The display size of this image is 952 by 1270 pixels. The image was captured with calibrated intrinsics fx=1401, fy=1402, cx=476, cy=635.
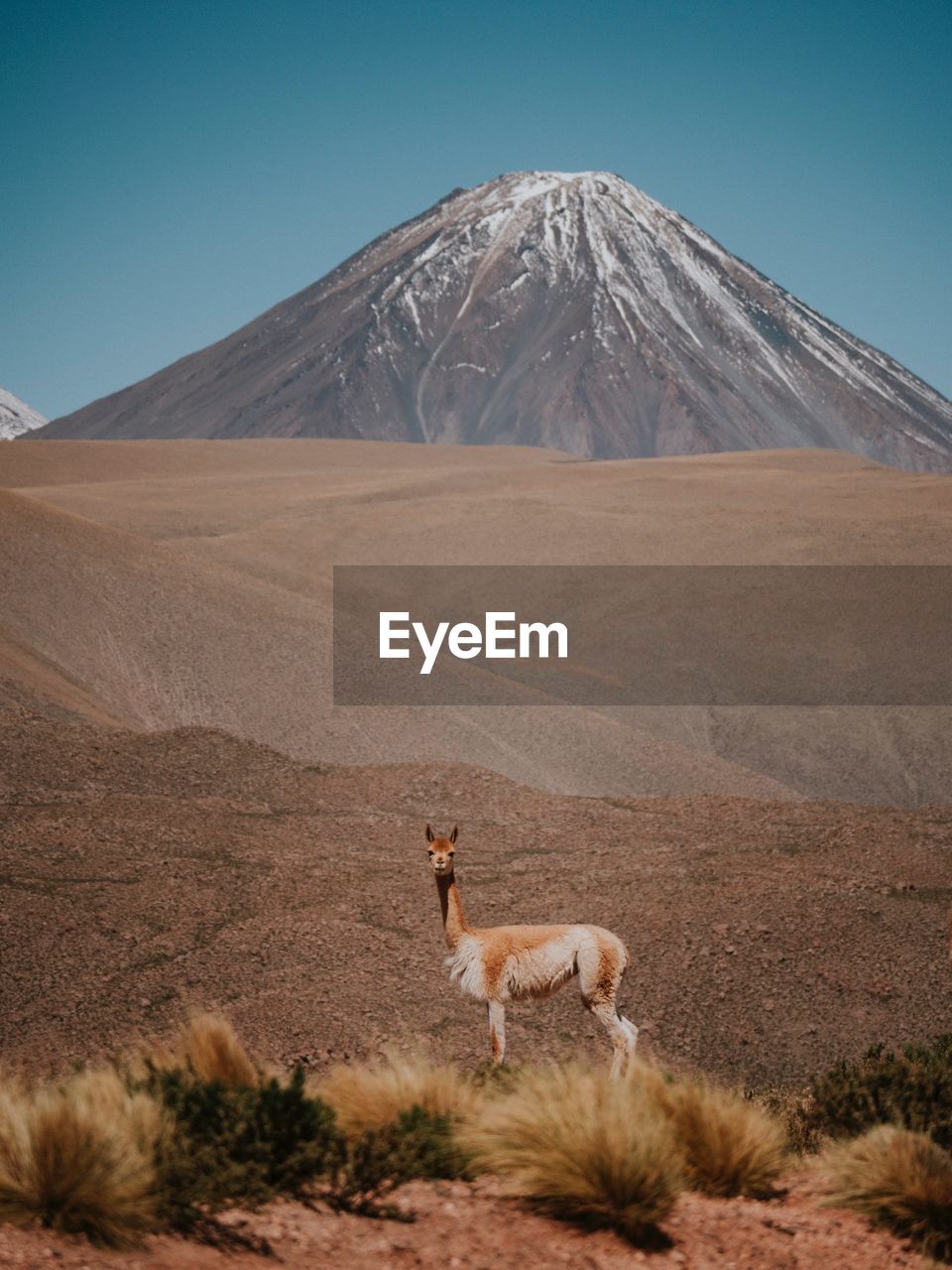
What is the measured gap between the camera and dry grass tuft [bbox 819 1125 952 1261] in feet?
21.3

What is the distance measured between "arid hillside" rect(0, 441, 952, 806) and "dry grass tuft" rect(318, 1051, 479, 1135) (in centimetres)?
1966

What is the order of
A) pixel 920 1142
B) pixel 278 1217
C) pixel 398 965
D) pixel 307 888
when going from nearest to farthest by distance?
pixel 278 1217 → pixel 920 1142 → pixel 398 965 → pixel 307 888

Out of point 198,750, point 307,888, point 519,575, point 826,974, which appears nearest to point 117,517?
point 519,575

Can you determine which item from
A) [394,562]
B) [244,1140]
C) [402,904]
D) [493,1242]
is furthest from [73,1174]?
[394,562]

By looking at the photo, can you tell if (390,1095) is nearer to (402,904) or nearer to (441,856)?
(441,856)

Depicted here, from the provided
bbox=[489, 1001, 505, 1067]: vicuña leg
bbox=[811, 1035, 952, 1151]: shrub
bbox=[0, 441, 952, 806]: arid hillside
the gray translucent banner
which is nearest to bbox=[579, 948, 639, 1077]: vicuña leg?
bbox=[489, 1001, 505, 1067]: vicuña leg

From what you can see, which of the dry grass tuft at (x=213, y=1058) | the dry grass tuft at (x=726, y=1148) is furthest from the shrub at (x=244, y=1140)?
the dry grass tuft at (x=726, y=1148)

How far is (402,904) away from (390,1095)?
371 inches

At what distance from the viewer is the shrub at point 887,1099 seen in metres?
8.33

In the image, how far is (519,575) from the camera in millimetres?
53344

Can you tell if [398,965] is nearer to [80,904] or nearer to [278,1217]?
[80,904]

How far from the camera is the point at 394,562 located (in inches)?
2207

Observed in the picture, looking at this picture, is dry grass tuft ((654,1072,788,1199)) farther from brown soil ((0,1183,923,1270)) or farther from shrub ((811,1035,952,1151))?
shrub ((811,1035,952,1151))

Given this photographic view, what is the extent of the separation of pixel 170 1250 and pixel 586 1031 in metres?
8.35
